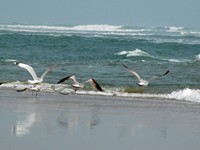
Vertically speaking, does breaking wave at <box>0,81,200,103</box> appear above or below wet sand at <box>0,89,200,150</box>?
below

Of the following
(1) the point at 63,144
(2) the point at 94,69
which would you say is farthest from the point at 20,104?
(2) the point at 94,69

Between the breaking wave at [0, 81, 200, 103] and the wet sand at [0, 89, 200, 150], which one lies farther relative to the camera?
the breaking wave at [0, 81, 200, 103]

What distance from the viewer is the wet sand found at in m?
11.9

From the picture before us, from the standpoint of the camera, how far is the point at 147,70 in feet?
96.2

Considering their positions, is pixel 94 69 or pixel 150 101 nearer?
pixel 150 101

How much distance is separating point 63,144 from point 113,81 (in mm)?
12172

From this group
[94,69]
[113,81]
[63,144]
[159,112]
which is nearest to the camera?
[63,144]

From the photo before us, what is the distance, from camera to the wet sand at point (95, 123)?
11.9 metres

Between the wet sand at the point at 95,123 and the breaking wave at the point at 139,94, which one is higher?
the wet sand at the point at 95,123

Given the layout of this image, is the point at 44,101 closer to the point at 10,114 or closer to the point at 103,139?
the point at 10,114

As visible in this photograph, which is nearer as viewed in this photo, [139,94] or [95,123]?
[95,123]

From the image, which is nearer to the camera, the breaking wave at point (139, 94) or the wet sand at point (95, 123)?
the wet sand at point (95, 123)

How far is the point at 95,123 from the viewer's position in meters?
14.1

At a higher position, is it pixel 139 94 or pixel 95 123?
pixel 95 123
